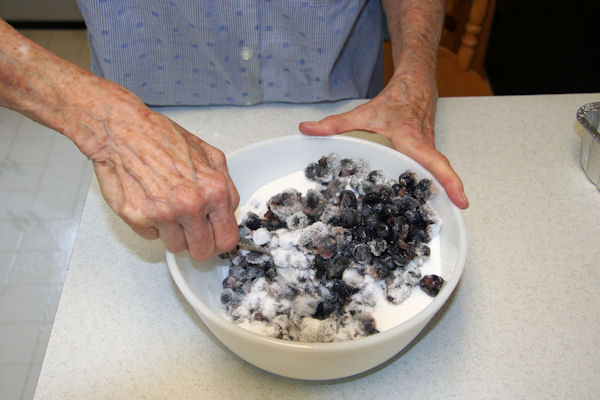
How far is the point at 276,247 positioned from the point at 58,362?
41 cm

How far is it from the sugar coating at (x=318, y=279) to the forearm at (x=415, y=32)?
16.3 inches

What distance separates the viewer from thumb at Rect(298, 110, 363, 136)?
1.00 metres

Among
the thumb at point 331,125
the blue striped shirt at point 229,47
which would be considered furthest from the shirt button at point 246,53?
the thumb at point 331,125

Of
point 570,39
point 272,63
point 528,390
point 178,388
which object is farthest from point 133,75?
point 570,39

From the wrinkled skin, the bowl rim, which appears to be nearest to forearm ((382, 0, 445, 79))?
the wrinkled skin

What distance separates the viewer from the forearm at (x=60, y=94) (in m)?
0.76

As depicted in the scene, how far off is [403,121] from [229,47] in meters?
0.44

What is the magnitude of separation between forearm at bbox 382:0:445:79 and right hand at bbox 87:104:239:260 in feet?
2.03

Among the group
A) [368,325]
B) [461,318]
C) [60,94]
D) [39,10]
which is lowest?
[39,10]

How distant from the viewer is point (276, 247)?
0.87 meters

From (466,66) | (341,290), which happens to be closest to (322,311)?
(341,290)

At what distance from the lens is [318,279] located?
821mm

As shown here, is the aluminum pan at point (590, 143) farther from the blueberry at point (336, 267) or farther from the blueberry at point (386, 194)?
the blueberry at point (336, 267)

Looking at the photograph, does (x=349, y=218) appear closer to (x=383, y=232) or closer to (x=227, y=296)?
(x=383, y=232)
